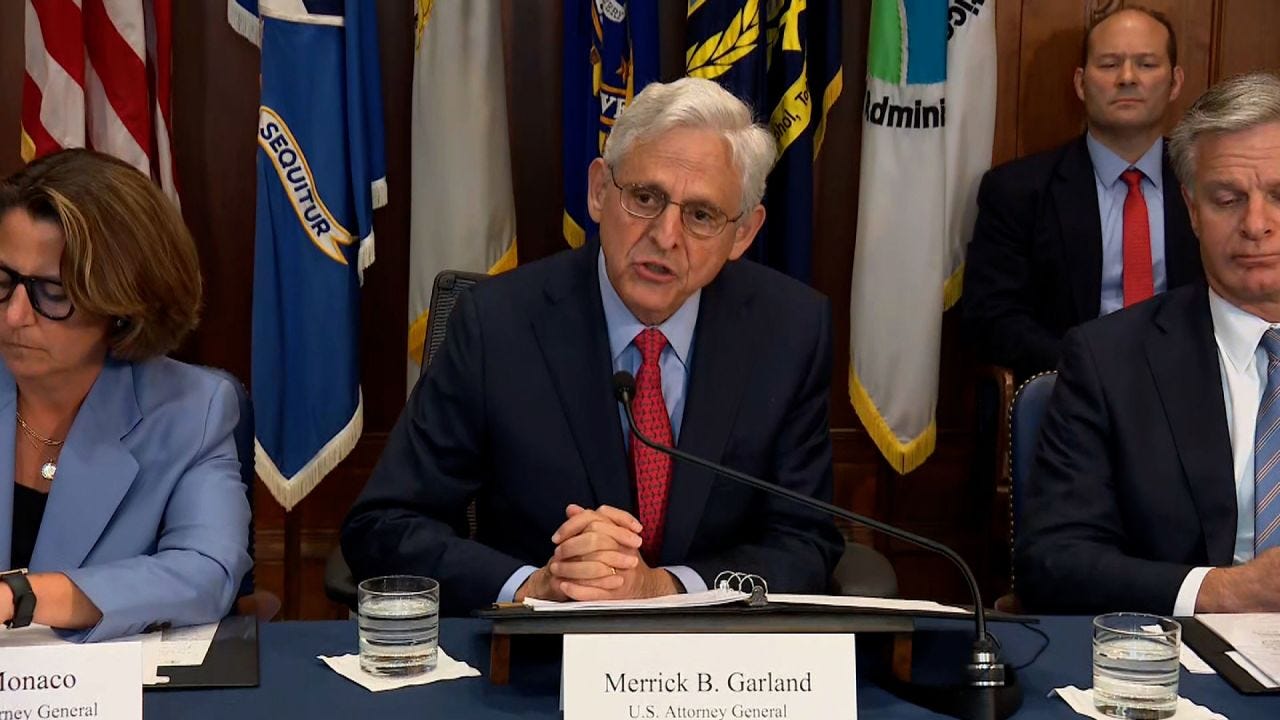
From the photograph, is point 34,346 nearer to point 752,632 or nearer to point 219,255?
point 752,632

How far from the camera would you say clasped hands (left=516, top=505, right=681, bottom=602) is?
2098 millimetres

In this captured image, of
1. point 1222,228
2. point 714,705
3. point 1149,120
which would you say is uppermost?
point 1149,120

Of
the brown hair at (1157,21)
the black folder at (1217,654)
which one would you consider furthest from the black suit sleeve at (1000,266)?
the black folder at (1217,654)

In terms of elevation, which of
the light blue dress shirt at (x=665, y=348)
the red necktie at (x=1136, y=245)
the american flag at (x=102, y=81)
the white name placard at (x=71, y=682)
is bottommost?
the white name placard at (x=71, y=682)

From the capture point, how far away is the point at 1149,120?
14.3 ft

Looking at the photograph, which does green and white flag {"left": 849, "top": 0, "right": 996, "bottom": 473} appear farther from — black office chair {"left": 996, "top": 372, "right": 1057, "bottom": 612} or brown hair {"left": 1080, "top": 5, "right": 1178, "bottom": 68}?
black office chair {"left": 996, "top": 372, "right": 1057, "bottom": 612}

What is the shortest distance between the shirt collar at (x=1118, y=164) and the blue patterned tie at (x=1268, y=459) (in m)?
1.94

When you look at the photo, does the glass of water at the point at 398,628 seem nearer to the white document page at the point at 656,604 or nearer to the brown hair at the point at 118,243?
the white document page at the point at 656,604

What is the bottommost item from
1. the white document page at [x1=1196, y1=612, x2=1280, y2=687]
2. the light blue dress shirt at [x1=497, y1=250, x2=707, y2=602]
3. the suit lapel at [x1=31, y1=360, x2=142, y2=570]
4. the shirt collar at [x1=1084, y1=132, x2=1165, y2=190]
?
the white document page at [x1=1196, y1=612, x2=1280, y2=687]

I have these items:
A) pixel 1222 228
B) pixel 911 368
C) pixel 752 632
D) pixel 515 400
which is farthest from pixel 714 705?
pixel 911 368

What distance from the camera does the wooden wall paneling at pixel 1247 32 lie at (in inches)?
183

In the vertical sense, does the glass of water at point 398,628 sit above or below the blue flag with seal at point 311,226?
below

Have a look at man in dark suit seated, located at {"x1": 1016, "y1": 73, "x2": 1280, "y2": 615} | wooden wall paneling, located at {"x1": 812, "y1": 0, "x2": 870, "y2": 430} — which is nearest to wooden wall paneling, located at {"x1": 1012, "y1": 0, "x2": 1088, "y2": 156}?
wooden wall paneling, located at {"x1": 812, "y1": 0, "x2": 870, "y2": 430}

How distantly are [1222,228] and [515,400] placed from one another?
3.81 ft
